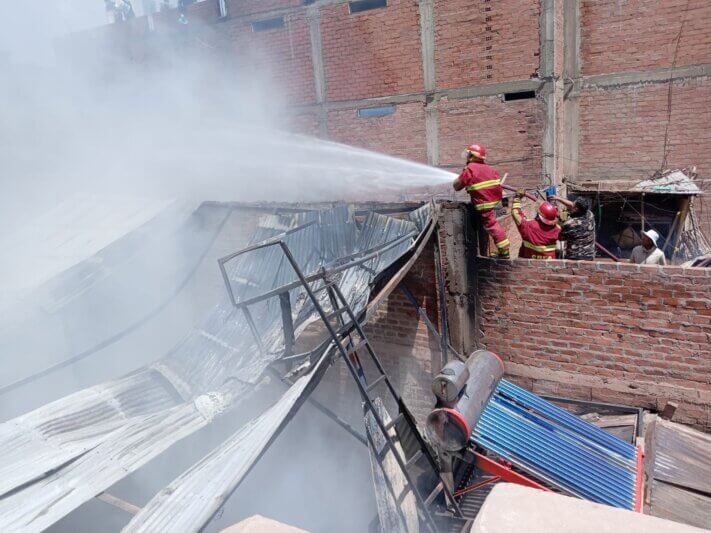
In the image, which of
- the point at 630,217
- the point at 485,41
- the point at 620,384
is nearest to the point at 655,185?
the point at 630,217

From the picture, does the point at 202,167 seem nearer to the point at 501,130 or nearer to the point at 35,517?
the point at 501,130

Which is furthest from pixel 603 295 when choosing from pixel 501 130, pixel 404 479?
pixel 501 130

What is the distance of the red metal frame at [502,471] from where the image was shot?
369 centimetres

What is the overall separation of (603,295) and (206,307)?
18.4 ft

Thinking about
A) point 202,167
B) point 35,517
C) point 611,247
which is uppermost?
point 202,167

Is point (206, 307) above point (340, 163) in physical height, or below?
below

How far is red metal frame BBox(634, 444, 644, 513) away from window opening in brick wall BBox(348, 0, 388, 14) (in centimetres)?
988

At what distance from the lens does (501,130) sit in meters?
10.1

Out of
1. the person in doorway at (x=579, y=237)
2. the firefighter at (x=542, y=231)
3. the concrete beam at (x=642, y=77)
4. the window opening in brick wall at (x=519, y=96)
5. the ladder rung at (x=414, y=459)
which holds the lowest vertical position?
the ladder rung at (x=414, y=459)

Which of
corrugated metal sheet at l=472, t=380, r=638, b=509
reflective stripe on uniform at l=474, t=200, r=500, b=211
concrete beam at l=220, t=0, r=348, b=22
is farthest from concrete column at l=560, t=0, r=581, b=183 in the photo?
corrugated metal sheet at l=472, t=380, r=638, b=509

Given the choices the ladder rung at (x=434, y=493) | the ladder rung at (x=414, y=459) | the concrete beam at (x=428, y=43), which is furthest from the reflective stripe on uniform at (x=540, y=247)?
the concrete beam at (x=428, y=43)

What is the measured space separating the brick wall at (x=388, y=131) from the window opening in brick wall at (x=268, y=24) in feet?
8.16

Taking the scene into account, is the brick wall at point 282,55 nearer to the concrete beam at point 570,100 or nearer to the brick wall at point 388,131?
the brick wall at point 388,131

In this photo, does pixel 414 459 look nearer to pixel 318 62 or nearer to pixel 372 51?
pixel 372 51
